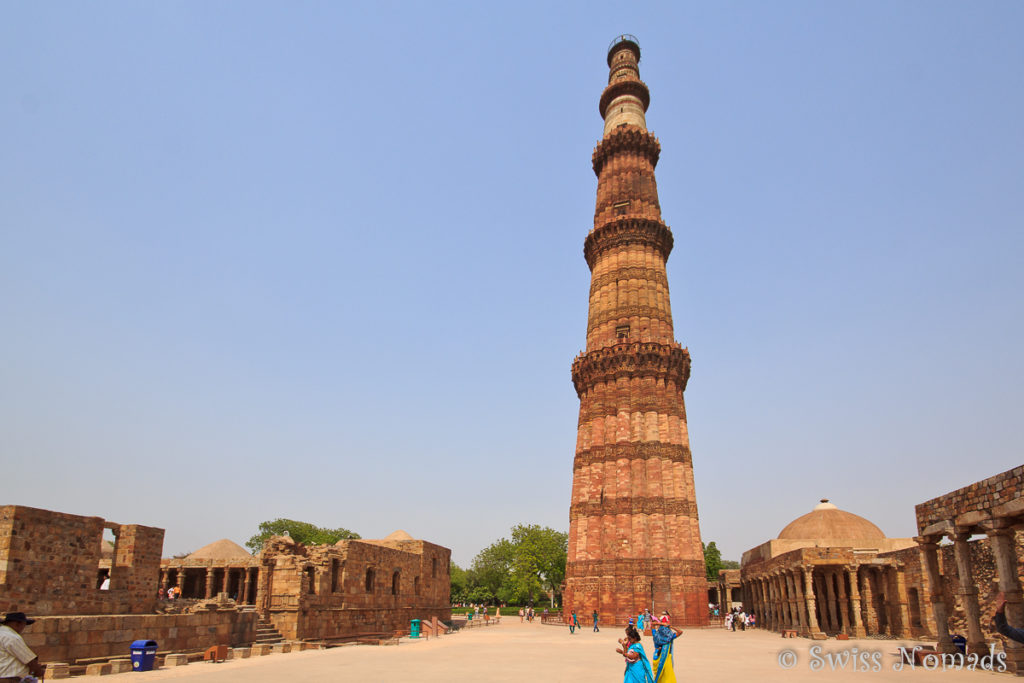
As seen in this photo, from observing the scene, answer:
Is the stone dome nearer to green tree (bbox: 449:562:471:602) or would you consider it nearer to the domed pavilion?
the domed pavilion

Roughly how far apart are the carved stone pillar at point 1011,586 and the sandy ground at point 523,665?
37 centimetres

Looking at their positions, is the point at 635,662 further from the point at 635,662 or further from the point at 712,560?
the point at 712,560

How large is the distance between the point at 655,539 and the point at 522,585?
25675 mm

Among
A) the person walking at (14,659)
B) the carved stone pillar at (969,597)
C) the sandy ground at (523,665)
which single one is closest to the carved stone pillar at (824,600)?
the sandy ground at (523,665)

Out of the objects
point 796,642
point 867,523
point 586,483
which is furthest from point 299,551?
point 867,523

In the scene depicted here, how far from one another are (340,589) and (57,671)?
12540mm

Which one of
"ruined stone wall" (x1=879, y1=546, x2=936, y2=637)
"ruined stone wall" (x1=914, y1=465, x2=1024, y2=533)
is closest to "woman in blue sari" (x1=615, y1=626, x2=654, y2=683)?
"ruined stone wall" (x1=914, y1=465, x2=1024, y2=533)

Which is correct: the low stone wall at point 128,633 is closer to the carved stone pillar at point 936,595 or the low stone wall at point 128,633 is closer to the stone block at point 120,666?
the stone block at point 120,666

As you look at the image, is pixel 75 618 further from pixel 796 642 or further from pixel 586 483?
pixel 586 483

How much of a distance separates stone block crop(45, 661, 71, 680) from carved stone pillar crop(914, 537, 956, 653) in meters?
18.2

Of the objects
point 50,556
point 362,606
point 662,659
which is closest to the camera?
point 662,659

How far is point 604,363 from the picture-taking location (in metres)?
35.4

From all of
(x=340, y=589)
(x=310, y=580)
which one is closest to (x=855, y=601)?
(x=340, y=589)

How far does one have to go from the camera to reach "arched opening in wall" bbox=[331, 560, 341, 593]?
24281 mm
